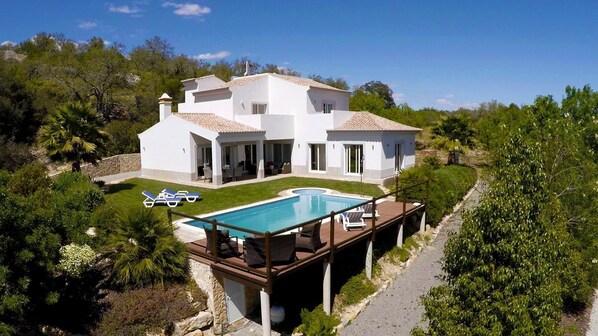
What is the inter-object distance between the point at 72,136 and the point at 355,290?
1753 centimetres

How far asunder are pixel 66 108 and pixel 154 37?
66.8m

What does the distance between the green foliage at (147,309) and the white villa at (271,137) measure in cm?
1587

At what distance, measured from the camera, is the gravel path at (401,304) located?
41.1 ft

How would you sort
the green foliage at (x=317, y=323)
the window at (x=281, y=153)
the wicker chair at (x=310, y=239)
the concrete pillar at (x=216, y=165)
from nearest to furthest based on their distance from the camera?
the green foliage at (x=317, y=323) < the wicker chair at (x=310, y=239) < the concrete pillar at (x=216, y=165) < the window at (x=281, y=153)

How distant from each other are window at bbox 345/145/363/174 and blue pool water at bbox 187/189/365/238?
7.83 metres

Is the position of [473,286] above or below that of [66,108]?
below

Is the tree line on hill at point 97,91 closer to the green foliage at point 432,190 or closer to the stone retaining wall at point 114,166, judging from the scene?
the stone retaining wall at point 114,166

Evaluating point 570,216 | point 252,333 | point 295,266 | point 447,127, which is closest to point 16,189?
point 252,333

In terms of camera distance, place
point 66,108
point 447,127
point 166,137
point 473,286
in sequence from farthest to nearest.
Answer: point 447,127
point 166,137
point 66,108
point 473,286

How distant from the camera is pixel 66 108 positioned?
874 inches

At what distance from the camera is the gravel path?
494 inches

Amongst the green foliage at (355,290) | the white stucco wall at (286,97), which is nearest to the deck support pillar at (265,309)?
the green foliage at (355,290)

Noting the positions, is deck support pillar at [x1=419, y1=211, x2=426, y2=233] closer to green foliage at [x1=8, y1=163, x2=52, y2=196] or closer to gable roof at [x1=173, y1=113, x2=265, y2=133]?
gable roof at [x1=173, y1=113, x2=265, y2=133]

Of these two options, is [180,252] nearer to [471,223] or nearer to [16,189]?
[471,223]
